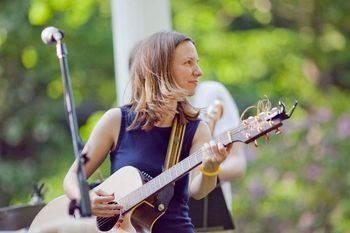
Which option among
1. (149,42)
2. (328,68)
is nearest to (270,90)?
(328,68)

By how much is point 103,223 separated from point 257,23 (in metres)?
7.61

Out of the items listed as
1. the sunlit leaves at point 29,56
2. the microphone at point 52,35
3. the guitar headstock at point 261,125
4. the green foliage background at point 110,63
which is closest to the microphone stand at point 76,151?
the microphone at point 52,35

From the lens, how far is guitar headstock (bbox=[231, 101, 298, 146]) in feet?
11.6

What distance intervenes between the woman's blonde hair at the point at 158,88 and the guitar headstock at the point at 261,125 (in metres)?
0.32

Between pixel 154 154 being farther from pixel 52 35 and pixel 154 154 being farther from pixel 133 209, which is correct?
pixel 52 35

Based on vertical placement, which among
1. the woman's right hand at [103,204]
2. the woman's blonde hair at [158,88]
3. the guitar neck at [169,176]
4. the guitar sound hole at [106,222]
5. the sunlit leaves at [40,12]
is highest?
the sunlit leaves at [40,12]

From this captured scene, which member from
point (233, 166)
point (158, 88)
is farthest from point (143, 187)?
point (233, 166)

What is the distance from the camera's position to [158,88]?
12.9 feet

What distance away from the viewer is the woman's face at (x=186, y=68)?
3.88 meters

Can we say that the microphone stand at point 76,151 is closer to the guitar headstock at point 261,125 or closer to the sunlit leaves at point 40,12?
the guitar headstock at point 261,125

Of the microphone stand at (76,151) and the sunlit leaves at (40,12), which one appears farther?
the sunlit leaves at (40,12)

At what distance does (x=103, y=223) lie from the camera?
152 inches

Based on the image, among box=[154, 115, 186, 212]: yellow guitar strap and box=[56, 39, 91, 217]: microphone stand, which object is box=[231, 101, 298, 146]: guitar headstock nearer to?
box=[154, 115, 186, 212]: yellow guitar strap

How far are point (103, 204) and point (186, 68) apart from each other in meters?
0.59
